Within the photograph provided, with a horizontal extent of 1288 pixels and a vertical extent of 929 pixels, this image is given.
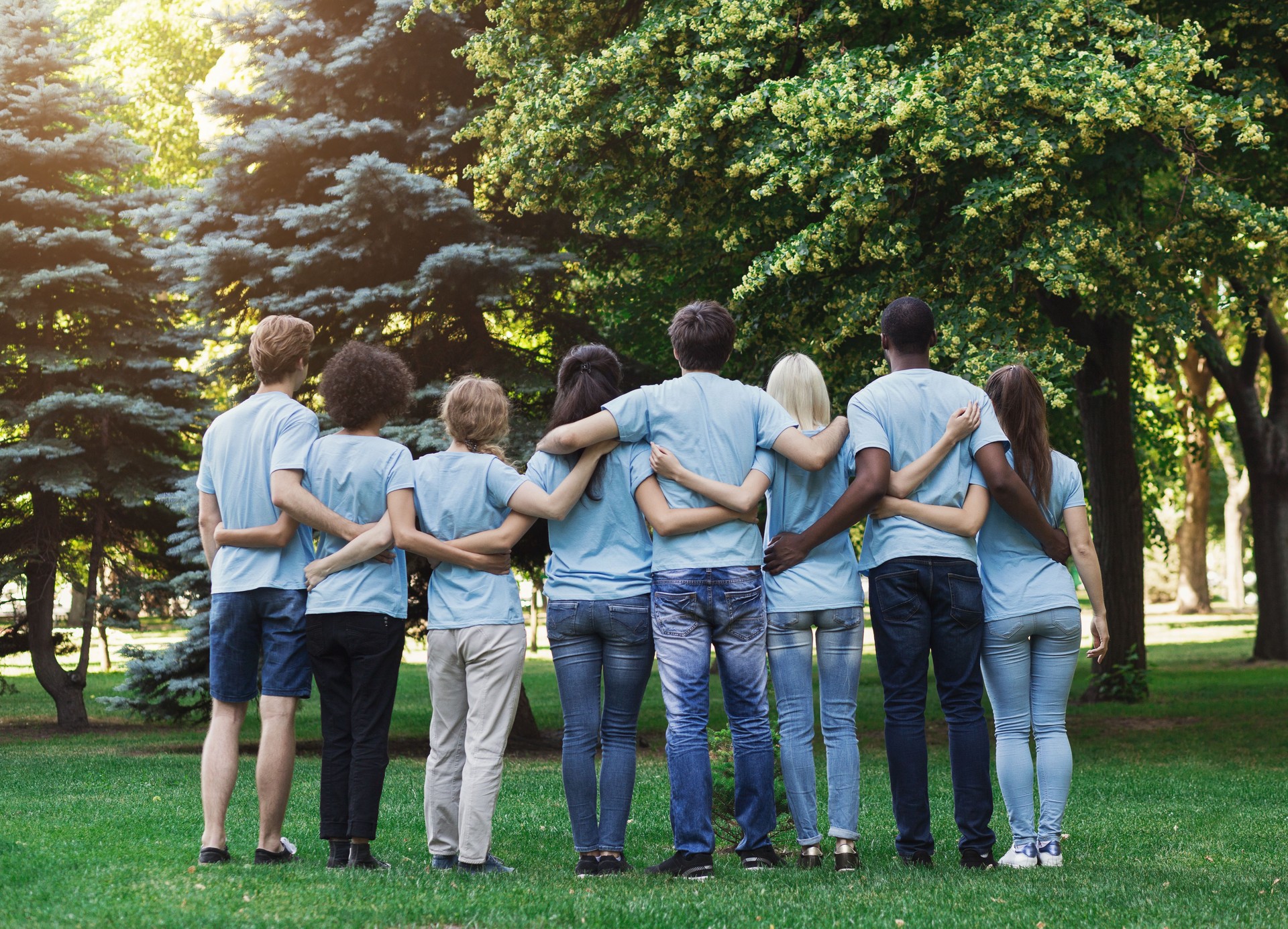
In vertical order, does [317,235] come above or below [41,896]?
above

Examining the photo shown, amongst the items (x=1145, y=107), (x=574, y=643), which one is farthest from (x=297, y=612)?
(x=1145, y=107)

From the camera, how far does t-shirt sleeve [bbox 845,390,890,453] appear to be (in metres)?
5.08

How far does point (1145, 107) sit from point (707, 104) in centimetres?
353

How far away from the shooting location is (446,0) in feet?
40.3

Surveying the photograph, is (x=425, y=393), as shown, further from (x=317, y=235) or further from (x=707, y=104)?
(x=707, y=104)

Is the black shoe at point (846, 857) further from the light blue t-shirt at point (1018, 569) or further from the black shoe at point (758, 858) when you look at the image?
the light blue t-shirt at point (1018, 569)

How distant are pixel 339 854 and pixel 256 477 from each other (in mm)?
1615

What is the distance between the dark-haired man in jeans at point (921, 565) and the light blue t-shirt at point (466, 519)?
111 cm

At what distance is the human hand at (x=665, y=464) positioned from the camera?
488 cm

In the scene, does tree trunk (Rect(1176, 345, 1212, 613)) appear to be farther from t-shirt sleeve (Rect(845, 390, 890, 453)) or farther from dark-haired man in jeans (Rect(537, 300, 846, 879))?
dark-haired man in jeans (Rect(537, 300, 846, 879))

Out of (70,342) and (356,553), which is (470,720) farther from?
(70,342)

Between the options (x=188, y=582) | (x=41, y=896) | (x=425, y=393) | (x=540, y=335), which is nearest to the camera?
(x=41, y=896)

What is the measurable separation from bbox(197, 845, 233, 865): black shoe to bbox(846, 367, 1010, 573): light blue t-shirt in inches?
116

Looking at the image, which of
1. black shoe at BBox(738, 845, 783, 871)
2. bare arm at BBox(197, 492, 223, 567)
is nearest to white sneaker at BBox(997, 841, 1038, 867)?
black shoe at BBox(738, 845, 783, 871)
